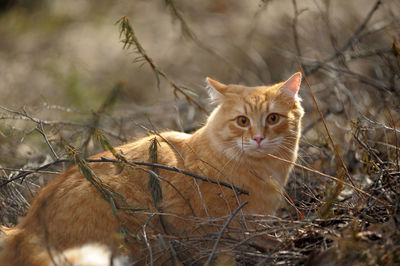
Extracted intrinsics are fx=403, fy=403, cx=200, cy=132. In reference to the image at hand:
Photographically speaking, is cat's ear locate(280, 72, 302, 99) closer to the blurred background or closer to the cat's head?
the cat's head

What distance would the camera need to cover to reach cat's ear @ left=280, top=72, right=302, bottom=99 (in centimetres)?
282

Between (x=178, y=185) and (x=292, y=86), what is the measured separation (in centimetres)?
107

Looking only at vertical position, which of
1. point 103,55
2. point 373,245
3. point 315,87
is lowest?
point 373,245

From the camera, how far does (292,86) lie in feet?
9.41

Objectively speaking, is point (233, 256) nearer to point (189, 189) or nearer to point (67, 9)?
point (189, 189)

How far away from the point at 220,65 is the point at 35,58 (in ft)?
12.3

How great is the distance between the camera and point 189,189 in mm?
2676

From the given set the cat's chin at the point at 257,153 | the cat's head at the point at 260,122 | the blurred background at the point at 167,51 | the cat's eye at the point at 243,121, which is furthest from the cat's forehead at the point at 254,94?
the blurred background at the point at 167,51

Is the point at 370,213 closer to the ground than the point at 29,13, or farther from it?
closer to the ground

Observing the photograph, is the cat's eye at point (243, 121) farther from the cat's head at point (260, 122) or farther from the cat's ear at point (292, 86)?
the cat's ear at point (292, 86)

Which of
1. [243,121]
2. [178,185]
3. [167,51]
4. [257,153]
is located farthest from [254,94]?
[167,51]

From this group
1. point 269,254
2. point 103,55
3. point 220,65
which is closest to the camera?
point 269,254

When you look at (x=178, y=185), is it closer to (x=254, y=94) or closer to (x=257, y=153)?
(x=257, y=153)

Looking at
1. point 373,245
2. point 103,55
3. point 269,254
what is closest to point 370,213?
point 373,245
